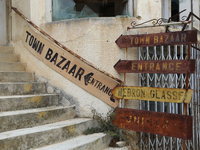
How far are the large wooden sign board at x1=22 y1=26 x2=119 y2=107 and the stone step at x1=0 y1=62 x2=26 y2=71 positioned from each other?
46 centimetres

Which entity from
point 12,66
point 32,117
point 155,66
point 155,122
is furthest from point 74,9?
point 155,122

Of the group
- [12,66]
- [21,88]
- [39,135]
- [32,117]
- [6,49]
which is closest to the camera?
[39,135]

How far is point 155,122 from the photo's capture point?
11.2 ft

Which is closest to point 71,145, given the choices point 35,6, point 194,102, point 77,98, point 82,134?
point 82,134

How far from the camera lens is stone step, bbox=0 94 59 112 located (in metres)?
3.28

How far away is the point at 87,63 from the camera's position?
3803mm

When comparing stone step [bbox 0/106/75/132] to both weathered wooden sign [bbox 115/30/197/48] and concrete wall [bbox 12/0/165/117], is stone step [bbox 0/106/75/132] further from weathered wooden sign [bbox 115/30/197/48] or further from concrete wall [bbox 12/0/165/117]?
weathered wooden sign [bbox 115/30/197/48]

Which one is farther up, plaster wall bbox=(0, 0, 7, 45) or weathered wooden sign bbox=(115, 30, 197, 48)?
plaster wall bbox=(0, 0, 7, 45)

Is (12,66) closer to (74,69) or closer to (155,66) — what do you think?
(74,69)

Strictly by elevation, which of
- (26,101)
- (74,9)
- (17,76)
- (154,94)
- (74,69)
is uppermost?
(74,9)

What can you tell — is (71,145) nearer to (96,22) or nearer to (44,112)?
(44,112)

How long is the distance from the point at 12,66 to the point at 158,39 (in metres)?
3.16

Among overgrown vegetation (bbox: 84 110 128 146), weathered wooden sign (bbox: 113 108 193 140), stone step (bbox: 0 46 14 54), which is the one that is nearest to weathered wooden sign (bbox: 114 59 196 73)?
weathered wooden sign (bbox: 113 108 193 140)

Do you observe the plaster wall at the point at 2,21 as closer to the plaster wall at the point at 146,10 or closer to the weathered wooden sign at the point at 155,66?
the weathered wooden sign at the point at 155,66
